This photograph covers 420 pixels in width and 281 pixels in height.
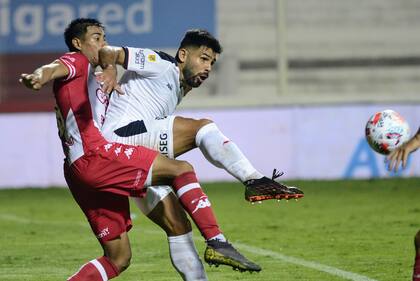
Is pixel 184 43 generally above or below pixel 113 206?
above

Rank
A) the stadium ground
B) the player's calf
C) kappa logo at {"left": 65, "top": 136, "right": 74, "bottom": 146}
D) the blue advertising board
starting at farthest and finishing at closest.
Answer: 1. the blue advertising board
2. the stadium ground
3. kappa logo at {"left": 65, "top": 136, "right": 74, "bottom": 146}
4. the player's calf

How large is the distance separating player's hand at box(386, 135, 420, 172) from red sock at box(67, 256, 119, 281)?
203 cm

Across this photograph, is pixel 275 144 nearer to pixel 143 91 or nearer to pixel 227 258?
pixel 143 91

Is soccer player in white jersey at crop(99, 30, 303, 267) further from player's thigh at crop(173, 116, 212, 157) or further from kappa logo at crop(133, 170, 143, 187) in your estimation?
kappa logo at crop(133, 170, 143, 187)

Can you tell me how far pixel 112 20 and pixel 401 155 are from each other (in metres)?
11.7

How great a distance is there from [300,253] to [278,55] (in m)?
8.10

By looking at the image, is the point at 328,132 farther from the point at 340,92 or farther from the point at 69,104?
the point at 69,104

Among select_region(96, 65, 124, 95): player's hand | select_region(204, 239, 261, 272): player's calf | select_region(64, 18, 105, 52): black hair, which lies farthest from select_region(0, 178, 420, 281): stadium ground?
select_region(96, 65, 124, 95): player's hand

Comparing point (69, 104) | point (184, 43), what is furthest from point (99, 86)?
point (184, 43)

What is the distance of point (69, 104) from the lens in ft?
20.2

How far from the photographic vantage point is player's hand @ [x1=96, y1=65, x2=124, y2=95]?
596 cm

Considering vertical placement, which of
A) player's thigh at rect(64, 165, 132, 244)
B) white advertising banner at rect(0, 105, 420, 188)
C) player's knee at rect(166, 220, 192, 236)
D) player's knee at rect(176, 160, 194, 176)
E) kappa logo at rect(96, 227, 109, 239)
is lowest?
white advertising banner at rect(0, 105, 420, 188)

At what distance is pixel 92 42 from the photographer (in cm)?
659

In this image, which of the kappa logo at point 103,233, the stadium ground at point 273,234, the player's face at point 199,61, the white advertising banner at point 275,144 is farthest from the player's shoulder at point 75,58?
the white advertising banner at point 275,144
